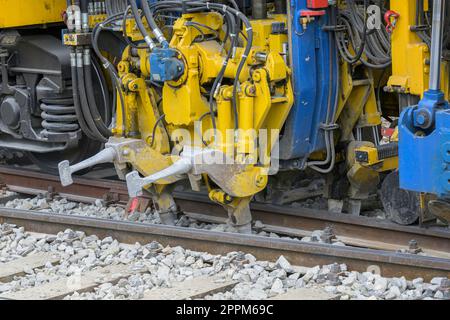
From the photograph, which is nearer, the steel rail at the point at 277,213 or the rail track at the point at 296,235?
the rail track at the point at 296,235

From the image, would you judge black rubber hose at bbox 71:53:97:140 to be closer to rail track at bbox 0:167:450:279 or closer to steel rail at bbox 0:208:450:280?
rail track at bbox 0:167:450:279

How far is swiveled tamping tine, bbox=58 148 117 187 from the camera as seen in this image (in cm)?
782

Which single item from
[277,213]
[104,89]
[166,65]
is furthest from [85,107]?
[277,213]

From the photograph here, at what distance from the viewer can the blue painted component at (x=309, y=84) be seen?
764cm

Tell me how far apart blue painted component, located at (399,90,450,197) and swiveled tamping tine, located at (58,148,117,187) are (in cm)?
253

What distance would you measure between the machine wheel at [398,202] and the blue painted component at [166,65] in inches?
66.9

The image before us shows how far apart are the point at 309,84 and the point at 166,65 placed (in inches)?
41.0

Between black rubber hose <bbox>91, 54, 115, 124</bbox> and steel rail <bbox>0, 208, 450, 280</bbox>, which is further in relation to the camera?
black rubber hose <bbox>91, 54, 115, 124</bbox>

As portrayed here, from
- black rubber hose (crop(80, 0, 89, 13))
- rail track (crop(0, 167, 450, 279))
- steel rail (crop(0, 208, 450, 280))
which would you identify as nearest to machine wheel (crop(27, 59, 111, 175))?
black rubber hose (crop(80, 0, 89, 13))

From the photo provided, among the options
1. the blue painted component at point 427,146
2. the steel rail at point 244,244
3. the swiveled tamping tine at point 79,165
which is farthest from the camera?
the swiveled tamping tine at point 79,165

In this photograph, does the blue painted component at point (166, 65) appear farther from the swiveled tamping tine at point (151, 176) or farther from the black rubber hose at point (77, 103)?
the black rubber hose at point (77, 103)

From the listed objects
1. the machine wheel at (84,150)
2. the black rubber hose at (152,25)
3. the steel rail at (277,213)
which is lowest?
the steel rail at (277,213)

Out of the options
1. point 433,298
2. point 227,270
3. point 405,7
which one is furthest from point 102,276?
point 405,7

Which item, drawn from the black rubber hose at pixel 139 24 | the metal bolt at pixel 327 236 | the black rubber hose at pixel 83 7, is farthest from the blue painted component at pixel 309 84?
the black rubber hose at pixel 83 7
